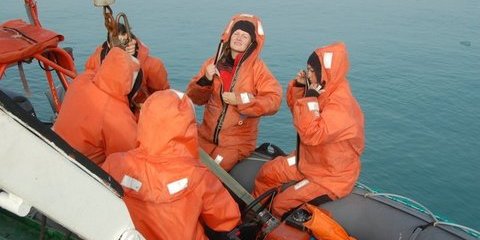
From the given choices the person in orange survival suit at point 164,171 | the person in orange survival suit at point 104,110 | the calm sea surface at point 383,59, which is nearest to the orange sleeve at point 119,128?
the person in orange survival suit at point 104,110

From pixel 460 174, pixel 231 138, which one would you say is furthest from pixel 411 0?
pixel 231 138

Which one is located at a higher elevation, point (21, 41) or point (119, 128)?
point (21, 41)

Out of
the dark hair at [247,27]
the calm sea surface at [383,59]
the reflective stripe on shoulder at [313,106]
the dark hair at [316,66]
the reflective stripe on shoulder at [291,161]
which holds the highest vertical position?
the dark hair at [247,27]

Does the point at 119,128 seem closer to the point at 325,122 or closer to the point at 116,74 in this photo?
the point at 116,74

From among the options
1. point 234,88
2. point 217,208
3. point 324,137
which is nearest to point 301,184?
point 324,137

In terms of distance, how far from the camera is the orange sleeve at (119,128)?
2.42m

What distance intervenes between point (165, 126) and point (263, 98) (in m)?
1.48

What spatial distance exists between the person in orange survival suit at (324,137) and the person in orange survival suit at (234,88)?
426mm

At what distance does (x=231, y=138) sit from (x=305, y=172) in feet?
2.31

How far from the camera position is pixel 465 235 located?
281 cm

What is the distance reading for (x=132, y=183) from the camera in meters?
1.92

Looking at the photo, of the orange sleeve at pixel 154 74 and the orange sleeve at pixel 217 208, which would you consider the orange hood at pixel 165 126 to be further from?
the orange sleeve at pixel 154 74

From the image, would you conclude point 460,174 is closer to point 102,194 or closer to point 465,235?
point 465,235

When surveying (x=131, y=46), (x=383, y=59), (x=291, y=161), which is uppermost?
(x=131, y=46)
